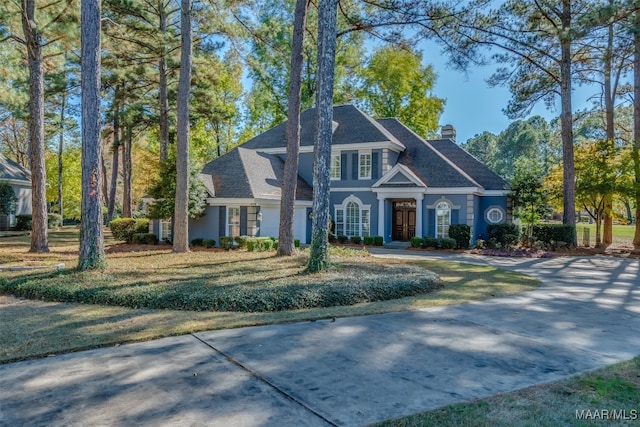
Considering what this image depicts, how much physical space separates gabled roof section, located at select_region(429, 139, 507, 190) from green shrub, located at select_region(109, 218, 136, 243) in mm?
17856

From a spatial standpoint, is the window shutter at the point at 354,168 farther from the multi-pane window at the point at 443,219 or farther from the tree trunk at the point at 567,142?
the tree trunk at the point at 567,142

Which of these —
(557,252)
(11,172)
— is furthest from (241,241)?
(11,172)

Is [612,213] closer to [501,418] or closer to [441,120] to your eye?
[441,120]

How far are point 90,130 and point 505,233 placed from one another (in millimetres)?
18343

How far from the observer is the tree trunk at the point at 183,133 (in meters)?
14.2

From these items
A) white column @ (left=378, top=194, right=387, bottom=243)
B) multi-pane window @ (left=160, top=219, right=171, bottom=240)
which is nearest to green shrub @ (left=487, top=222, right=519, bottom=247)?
white column @ (left=378, top=194, right=387, bottom=243)

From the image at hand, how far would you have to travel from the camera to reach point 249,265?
1153cm

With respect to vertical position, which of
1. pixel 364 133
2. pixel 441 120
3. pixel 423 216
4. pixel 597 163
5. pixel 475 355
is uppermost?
pixel 441 120

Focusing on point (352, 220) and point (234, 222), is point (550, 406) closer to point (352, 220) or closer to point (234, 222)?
point (234, 222)

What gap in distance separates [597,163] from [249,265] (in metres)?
18.2

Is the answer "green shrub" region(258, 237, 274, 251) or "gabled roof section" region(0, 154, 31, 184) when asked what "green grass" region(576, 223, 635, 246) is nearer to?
"green shrub" region(258, 237, 274, 251)

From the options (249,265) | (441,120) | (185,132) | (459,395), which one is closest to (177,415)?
(459,395)

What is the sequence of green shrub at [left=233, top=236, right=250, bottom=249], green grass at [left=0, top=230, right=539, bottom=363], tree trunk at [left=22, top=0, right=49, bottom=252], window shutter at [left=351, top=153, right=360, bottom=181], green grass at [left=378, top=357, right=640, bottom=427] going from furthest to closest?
window shutter at [left=351, top=153, right=360, bottom=181], green shrub at [left=233, top=236, right=250, bottom=249], tree trunk at [left=22, top=0, right=49, bottom=252], green grass at [left=0, top=230, right=539, bottom=363], green grass at [left=378, top=357, right=640, bottom=427]

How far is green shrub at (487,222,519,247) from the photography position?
1992cm
